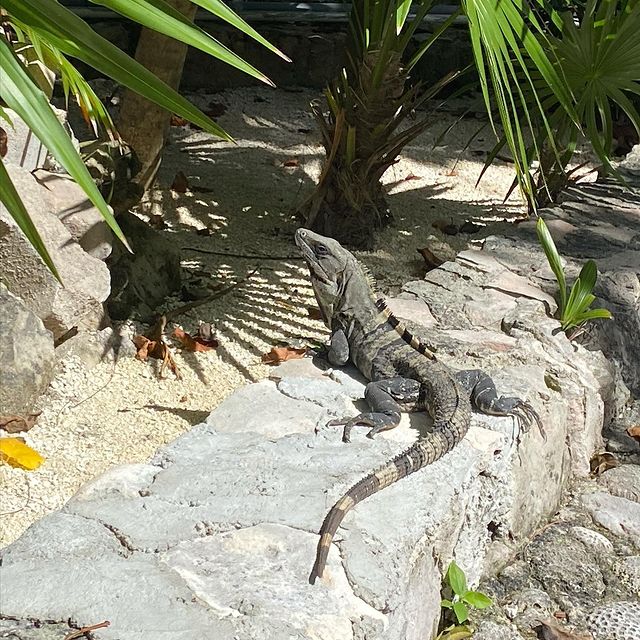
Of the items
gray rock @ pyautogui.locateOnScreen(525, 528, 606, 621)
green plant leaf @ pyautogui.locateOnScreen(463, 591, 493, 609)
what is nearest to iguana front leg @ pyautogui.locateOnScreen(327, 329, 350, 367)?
gray rock @ pyautogui.locateOnScreen(525, 528, 606, 621)

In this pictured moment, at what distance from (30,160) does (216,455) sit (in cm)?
217

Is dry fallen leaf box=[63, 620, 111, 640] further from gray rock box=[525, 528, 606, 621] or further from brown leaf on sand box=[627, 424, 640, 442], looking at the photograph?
brown leaf on sand box=[627, 424, 640, 442]

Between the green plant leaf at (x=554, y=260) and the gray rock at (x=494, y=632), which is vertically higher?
the green plant leaf at (x=554, y=260)

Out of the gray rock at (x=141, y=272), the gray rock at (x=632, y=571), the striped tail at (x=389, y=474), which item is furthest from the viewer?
the gray rock at (x=141, y=272)

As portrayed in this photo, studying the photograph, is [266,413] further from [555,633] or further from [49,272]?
[49,272]

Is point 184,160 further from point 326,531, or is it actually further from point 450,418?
point 326,531

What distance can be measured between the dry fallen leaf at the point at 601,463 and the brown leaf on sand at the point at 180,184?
3.41 metres

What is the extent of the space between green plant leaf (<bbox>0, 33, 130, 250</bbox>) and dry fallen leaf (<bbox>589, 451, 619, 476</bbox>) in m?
2.86

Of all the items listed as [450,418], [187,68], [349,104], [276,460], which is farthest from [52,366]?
[187,68]

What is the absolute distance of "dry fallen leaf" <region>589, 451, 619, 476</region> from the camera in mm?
4062

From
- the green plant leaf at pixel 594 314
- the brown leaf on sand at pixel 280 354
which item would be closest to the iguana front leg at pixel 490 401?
the green plant leaf at pixel 594 314

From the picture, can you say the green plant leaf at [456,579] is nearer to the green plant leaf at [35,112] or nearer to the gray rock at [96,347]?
the green plant leaf at [35,112]

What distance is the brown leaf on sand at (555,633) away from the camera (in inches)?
119

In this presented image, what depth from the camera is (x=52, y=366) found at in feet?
13.3
